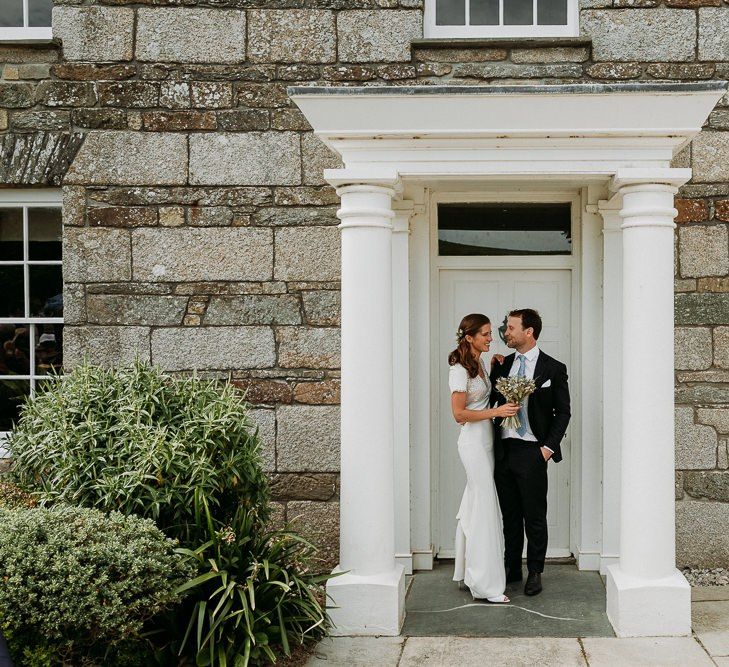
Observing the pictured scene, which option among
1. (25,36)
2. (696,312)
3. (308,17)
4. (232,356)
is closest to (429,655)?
(232,356)

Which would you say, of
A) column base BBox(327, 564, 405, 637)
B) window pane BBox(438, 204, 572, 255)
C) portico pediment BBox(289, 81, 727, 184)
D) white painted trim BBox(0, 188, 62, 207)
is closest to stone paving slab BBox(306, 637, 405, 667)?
column base BBox(327, 564, 405, 637)

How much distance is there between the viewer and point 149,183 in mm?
7172

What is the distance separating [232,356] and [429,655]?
276cm

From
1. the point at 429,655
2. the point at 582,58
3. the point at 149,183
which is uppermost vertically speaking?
the point at 582,58

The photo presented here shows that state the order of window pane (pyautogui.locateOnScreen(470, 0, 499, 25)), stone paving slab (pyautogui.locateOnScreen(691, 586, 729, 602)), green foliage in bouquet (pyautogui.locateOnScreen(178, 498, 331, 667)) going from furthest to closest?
window pane (pyautogui.locateOnScreen(470, 0, 499, 25))
stone paving slab (pyautogui.locateOnScreen(691, 586, 729, 602))
green foliage in bouquet (pyautogui.locateOnScreen(178, 498, 331, 667))

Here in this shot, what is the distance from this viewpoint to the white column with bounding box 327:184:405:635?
19.0 ft

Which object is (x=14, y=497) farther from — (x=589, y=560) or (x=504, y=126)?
(x=589, y=560)

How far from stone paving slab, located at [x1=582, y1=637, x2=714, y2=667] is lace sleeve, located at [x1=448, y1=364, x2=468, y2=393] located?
5.63 feet

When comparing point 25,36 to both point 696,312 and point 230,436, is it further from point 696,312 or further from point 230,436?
point 696,312

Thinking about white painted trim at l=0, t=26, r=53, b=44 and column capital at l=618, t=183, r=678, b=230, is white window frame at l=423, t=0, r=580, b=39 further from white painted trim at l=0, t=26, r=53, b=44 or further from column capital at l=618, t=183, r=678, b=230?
white painted trim at l=0, t=26, r=53, b=44

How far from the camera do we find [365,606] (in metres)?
5.79

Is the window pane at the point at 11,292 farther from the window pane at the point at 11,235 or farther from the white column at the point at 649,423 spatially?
the white column at the point at 649,423

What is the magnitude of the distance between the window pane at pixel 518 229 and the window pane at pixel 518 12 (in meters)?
1.40

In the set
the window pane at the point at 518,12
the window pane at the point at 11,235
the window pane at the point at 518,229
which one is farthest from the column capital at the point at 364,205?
the window pane at the point at 11,235
